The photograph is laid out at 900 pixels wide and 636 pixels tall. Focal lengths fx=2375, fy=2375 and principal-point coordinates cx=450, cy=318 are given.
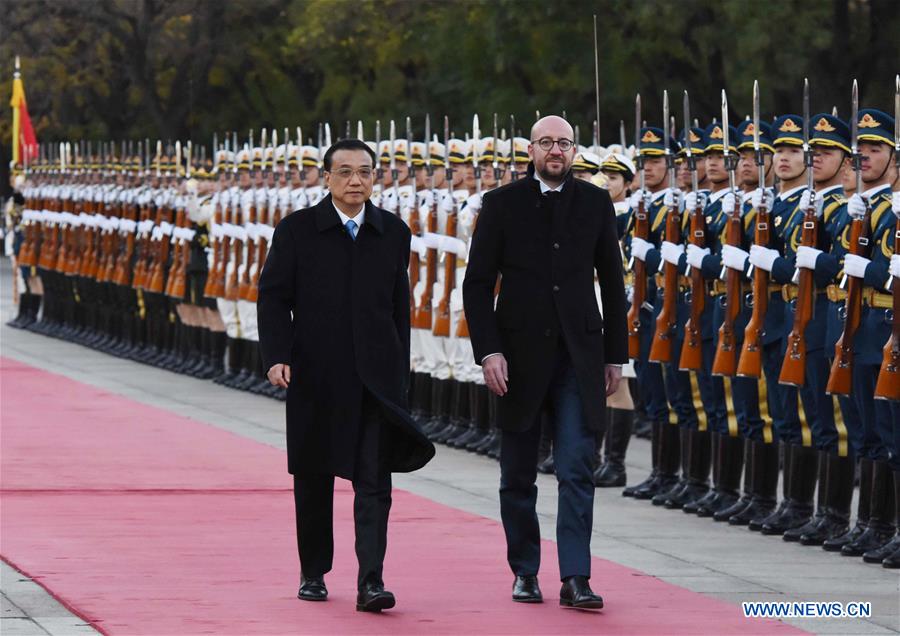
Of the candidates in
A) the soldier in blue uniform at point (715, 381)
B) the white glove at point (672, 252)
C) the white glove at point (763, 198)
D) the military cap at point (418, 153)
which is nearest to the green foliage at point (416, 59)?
the military cap at point (418, 153)

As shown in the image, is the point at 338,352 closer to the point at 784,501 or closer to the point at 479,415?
the point at 784,501

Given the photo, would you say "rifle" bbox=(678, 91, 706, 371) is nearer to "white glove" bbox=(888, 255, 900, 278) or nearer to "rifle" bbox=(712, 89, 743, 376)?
"rifle" bbox=(712, 89, 743, 376)

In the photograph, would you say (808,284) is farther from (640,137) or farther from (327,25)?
(327,25)

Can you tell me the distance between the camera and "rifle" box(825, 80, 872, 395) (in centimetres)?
1016

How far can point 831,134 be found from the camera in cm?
1073

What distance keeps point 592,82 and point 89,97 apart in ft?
59.7

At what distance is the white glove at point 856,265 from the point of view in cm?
1006

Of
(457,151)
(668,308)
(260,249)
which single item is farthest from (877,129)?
(260,249)

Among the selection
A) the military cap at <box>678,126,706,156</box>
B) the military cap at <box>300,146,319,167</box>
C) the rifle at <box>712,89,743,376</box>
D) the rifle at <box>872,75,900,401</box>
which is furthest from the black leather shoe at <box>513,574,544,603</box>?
the military cap at <box>300,146,319,167</box>

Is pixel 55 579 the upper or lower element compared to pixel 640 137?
lower

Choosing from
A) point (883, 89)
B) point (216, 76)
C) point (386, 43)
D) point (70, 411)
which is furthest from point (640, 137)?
point (216, 76)

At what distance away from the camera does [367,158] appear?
342 inches

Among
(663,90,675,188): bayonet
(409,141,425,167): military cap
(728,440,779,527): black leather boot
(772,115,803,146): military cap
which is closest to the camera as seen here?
(772,115,803,146): military cap

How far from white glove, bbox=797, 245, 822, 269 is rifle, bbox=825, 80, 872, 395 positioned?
20 cm
